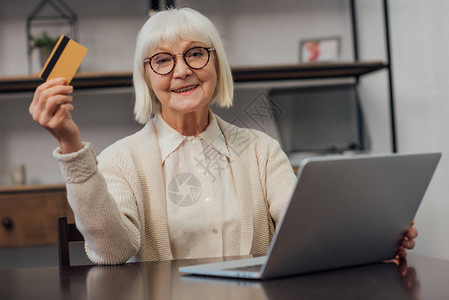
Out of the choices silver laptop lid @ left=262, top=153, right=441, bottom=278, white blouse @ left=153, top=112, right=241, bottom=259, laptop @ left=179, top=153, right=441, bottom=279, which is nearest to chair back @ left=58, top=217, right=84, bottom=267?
white blouse @ left=153, top=112, right=241, bottom=259

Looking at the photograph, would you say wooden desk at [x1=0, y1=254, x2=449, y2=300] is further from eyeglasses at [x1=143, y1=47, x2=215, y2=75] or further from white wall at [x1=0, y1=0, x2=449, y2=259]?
white wall at [x1=0, y1=0, x2=449, y2=259]

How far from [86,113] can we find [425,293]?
2609mm

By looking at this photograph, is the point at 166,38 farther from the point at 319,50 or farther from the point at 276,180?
the point at 319,50

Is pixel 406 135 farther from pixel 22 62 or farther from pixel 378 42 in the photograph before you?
pixel 22 62

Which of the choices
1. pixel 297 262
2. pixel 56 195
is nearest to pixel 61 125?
pixel 297 262

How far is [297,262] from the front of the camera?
34.2 inches

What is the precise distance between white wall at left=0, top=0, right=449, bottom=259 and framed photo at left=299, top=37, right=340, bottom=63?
0.12 metres

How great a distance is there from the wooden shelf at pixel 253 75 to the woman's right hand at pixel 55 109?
1.70 metres

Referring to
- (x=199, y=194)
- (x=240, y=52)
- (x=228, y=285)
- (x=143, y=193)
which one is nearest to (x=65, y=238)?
(x=143, y=193)

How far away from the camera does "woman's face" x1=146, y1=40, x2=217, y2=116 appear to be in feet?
4.96

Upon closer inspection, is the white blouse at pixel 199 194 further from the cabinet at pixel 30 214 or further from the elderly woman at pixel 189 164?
the cabinet at pixel 30 214

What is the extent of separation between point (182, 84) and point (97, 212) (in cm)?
53

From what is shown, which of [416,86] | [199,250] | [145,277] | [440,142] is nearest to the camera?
[145,277]

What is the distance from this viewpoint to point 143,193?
1445 millimetres
